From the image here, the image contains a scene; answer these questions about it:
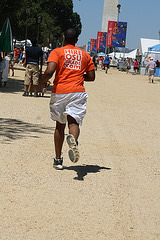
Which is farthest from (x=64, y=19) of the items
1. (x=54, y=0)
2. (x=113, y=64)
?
(x=113, y=64)

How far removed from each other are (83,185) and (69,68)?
1344 mm

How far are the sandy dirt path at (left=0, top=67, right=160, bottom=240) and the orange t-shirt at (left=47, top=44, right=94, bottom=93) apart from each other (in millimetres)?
1038

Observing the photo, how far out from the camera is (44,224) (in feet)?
12.6

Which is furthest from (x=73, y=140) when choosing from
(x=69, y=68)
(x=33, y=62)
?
(x=33, y=62)

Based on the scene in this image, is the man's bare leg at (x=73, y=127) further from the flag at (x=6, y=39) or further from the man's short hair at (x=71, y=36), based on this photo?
the flag at (x=6, y=39)

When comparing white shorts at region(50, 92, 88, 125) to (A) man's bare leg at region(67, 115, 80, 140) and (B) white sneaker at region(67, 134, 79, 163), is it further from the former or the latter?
(B) white sneaker at region(67, 134, 79, 163)

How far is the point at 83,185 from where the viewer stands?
203 inches

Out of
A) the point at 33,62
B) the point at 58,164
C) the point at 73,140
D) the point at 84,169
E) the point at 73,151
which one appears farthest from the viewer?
the point at 33,62

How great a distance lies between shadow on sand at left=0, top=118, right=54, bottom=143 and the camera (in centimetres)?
763

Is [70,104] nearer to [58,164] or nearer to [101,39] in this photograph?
[58,164]

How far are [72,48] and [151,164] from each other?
82.0 inches

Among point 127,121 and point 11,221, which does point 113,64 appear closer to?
point 127,121

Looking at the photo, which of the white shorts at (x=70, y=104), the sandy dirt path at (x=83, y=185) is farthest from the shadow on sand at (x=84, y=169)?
the white shorts at (x=70, y=104)

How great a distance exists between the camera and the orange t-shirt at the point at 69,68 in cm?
533
